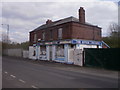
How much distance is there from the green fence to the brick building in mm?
1524

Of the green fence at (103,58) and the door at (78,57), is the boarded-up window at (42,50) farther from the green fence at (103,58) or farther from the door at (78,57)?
the green fence at (103,58)

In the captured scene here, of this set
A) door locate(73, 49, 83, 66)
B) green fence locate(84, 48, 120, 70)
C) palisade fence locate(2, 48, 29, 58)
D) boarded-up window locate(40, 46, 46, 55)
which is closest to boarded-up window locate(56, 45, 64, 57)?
door locate(73, 49, 83, 66)

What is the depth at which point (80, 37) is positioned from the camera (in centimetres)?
2361

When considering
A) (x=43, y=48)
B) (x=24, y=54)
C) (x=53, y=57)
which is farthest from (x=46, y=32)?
(x=24, y=54)

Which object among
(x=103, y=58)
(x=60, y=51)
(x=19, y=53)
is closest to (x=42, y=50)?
(x=60, y=51)

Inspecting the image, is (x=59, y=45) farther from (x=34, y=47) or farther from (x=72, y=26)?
(x=34, y=47)

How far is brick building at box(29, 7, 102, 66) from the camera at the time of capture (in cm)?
2233

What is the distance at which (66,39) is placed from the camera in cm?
2264

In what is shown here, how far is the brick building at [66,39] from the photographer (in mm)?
22328

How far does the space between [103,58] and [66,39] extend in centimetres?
795

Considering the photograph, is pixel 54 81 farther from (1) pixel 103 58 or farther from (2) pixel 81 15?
(2) pixel 81 15

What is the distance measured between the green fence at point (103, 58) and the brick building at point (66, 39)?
1524 millimetres

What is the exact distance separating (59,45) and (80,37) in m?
3.87

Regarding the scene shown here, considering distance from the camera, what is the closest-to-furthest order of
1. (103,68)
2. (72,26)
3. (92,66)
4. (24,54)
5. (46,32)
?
(103,68) < (92,66) < (72,26) < (46,32) < (24,54)
